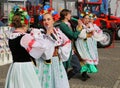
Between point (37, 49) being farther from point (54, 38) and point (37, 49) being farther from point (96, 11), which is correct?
point (96, 11)

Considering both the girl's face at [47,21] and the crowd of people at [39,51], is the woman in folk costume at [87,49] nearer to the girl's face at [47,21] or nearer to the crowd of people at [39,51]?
the crowd of people at [39,51]

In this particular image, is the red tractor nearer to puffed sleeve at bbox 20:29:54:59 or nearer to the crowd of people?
the crowd of people

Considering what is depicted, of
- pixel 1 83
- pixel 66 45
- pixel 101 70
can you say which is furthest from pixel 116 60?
pixel 66 45

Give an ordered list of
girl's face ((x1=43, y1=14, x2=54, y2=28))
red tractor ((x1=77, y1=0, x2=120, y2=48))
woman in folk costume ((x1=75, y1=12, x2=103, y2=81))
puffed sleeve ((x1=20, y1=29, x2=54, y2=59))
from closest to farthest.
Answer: puffed sleeve ((x1=20, y1=29, x2=54, y2=59))
girl's face ((x1=43, y1=14, x2=54, y2=28))
woman in folk costume ((x1=75, y1=12, x2=103, y2=81))
red tractor ((x1=77, y1=0, x2=120, y2=48))

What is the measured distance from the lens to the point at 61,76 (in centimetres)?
595

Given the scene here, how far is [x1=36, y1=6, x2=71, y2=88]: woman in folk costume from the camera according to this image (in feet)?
18.9

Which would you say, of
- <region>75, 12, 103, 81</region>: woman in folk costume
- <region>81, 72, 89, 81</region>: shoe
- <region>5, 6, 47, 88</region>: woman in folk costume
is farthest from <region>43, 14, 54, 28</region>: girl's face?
<region>81, 72, 89, 81</region>: shoe

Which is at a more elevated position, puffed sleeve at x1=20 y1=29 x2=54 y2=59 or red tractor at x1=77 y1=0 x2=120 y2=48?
puffed sleeve at x1=20 y1=29 x2=54 y2=59

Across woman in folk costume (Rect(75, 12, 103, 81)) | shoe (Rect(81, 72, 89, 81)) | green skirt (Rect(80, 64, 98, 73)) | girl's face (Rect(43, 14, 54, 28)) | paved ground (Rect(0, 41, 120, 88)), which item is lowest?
paved ground (Rect(0, 41, 120, 88))

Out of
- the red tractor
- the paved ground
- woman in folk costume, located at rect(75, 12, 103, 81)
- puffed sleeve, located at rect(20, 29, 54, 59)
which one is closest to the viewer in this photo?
puffed sleeve, located at rect(20, 29, 54, 59)

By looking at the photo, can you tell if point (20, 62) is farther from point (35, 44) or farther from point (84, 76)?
point (84, 76)

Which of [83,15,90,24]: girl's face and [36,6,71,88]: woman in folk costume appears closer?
[36,6,71,88]: woman in folk costume

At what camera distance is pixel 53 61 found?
5.88m

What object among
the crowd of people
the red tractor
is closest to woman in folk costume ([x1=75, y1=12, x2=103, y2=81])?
the crowd of people
